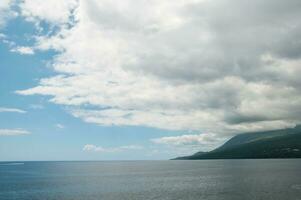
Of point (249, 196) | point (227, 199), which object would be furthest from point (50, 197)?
point (249, 196)

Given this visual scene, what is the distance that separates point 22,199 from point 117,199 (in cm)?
3648

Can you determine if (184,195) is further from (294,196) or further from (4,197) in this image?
(4,197)

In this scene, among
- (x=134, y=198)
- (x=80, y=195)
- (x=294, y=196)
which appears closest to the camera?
(x=294, y=196)

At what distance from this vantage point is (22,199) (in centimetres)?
12512

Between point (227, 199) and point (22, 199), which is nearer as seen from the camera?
point (227, 199)

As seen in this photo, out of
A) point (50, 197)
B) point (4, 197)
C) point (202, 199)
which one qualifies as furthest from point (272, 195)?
point (4, 197)

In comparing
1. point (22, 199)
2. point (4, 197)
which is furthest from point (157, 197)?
point (4, 197)

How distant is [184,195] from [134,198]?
19.3 metres

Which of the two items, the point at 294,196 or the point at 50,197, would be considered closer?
the point at 294,196

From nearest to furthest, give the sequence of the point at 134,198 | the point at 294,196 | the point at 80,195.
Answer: the point at 294,196 → the point at 134,198 → the point at 80,195

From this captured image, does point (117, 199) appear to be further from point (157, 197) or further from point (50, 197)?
point (50, 197)

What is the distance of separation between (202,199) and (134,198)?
79.7 feet

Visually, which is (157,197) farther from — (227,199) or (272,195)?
(272,195)

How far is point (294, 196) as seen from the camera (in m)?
113
